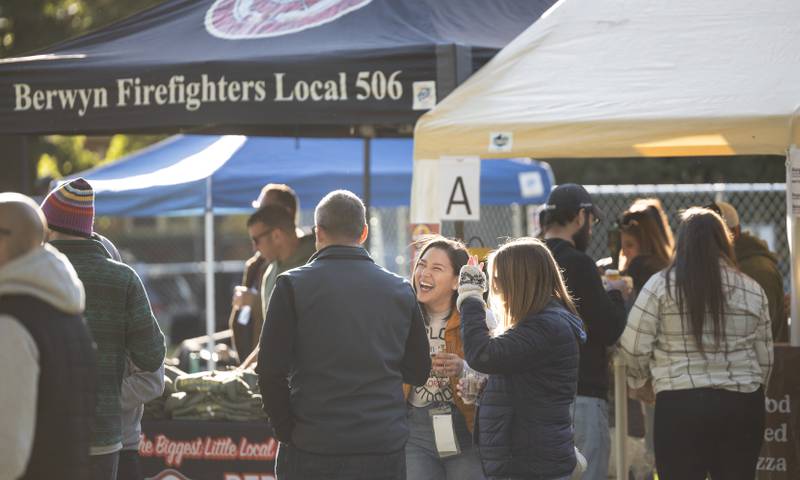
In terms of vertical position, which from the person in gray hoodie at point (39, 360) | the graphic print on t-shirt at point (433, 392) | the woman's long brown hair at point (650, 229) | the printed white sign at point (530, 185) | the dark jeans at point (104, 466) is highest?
the printed white sign at point (530, 185)

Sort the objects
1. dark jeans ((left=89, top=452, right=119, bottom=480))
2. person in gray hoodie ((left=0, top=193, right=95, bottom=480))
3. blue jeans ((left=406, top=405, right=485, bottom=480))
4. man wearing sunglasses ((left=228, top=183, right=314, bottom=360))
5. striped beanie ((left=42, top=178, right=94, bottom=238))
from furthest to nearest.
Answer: man wearing sunglasses ((left=228, top=183, right=314, bottom=360)), blue jeans ((left=406, top=405, right=485, bottom=480)), striped beanie ((left=42, top=178, right=94, bottom=238)), dark jeans ((left=89, top=452, right=119, bottom=480)), person in gray hoodie ((left=0, top=193, right=95, bottom=480))

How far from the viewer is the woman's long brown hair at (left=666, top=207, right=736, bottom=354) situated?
217 inches

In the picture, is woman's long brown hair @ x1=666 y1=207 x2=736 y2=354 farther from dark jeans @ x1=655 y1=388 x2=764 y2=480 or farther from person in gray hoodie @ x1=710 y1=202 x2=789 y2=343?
person in gray hoodie @ x1=710 y1=202 x2=789 y2=343

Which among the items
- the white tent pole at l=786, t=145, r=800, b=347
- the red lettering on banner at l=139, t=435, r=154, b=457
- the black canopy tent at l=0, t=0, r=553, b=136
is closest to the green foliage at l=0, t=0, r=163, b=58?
the black canopy tent at l=0, t=0, r=553, b=136

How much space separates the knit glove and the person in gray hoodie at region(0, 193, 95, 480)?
1.91 meters

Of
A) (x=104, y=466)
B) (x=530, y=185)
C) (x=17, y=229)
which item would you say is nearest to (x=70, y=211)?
(x=104, y=466)

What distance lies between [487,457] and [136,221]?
34466 mm

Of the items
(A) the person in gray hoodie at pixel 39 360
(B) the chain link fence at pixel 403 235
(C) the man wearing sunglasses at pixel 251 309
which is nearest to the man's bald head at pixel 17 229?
(A) the person in gray hoodie at pixel 39 360

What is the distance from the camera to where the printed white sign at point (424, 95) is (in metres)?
6.55

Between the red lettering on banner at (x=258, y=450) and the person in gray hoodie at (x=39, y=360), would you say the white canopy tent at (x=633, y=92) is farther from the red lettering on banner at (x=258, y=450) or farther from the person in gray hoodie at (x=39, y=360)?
the person in gray hoodie at (x=39, y=360)

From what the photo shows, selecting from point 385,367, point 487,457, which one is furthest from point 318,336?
point 487,457

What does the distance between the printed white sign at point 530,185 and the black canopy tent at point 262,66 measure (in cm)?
437

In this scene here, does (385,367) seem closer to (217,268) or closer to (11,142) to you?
(11,142)

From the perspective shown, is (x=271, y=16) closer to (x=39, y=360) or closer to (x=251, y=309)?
(x=251, y=309)
